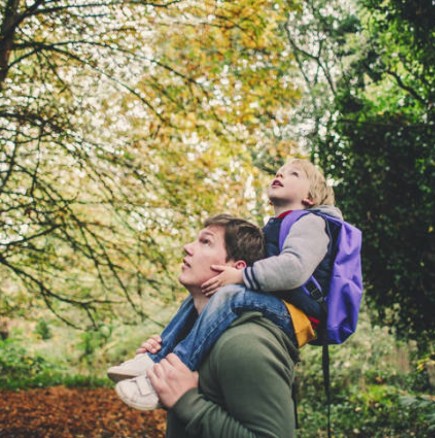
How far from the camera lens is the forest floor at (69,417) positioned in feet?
21.7

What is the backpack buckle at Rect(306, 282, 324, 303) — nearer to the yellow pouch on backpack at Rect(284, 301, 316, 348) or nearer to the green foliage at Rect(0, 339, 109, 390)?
the yellow pouch on backpack at Rect(284, 301, 316, 348)

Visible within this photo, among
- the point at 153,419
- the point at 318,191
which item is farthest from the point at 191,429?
the point at 153,419

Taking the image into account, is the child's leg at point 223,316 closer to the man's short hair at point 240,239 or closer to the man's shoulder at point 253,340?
the man's shoulder at point 253,340

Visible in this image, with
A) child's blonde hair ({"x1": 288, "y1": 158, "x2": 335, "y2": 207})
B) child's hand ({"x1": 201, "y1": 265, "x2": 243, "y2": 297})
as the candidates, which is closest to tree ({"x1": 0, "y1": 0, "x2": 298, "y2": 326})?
child's blonde hair ({"x1": 288, "y1": 158, "x2": 335, "y2": 207})

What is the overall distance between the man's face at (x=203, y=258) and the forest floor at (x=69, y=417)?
580 cm

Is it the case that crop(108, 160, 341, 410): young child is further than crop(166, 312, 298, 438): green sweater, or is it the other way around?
crop(108, 160, 341, 410): young child

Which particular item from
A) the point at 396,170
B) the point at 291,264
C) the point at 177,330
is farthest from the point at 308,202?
the point at 396,170

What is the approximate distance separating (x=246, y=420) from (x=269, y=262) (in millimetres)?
569

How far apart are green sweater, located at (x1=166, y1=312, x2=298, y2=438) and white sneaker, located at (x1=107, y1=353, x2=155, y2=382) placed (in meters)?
0.35

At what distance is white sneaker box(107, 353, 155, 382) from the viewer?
1583 millimetres

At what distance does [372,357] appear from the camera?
11055 mm

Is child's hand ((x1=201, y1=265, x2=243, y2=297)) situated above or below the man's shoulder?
above

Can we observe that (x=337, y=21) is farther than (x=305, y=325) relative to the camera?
Yes

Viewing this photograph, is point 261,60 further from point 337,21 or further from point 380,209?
point 337,21
